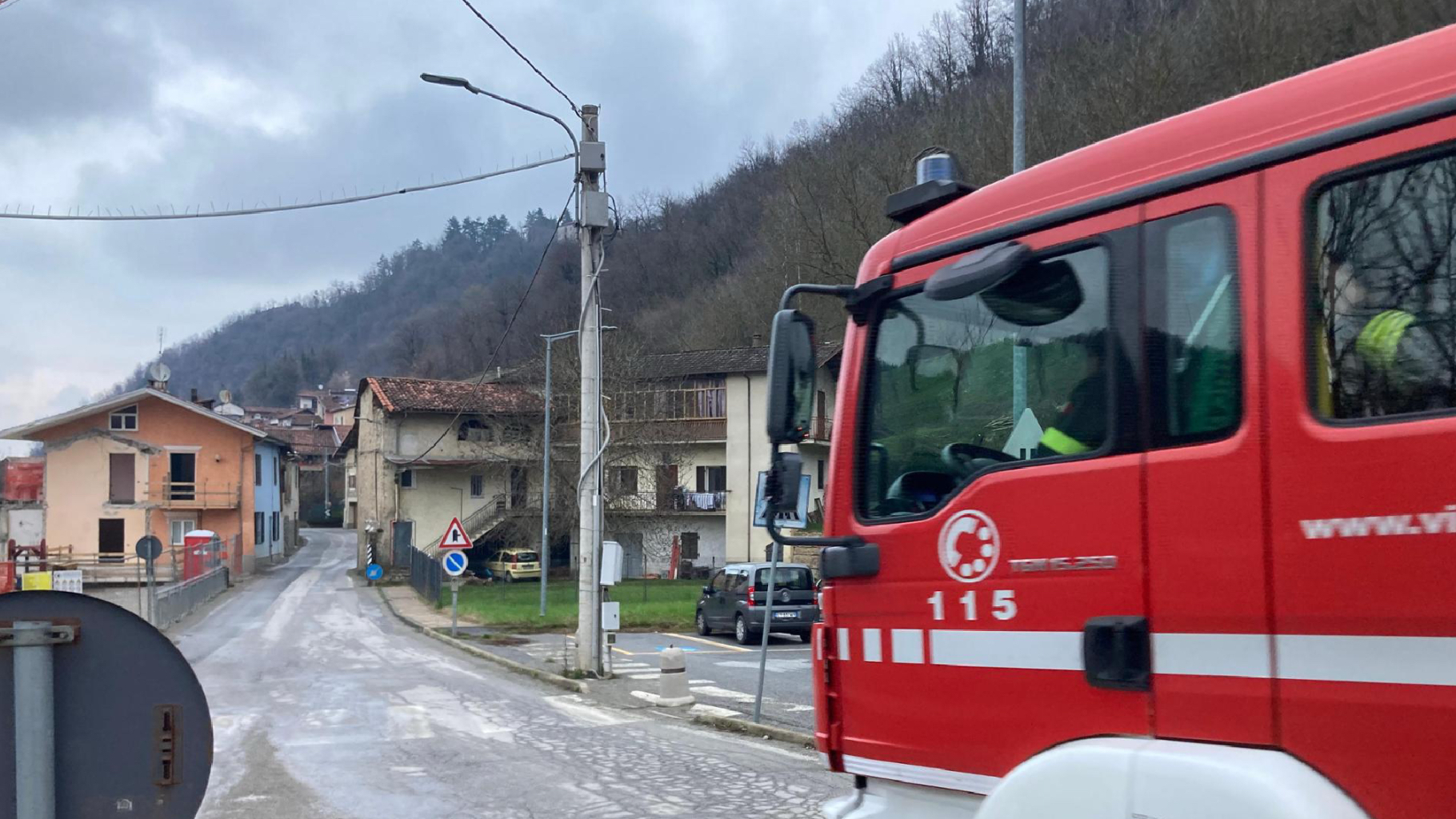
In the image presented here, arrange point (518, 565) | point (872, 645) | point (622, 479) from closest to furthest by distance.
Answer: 1. point (872, 645)
2. point (622, 479)
3. point (518, 565)

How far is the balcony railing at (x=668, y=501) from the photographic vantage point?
45219mm

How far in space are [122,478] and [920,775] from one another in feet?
179

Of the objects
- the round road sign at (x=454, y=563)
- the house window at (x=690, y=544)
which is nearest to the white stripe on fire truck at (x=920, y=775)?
the round road sign at (x=454, y=563)

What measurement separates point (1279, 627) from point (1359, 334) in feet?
2.50

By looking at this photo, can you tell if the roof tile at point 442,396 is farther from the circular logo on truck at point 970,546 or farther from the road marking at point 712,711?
the circular logo on truck at point 970,546

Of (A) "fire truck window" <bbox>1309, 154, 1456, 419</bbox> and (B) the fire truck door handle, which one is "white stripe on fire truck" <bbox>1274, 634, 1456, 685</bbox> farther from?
(A) "fire truck window" <bbox>1309, 154, 1456, 419</bbox>

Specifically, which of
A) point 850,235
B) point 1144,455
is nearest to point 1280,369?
point 1144,455

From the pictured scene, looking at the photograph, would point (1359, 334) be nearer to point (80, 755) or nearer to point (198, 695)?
point (198, 695)

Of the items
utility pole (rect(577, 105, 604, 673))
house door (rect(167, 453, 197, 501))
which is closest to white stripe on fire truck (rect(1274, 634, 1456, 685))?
utility pole (rect(577, 105, 604, 673))

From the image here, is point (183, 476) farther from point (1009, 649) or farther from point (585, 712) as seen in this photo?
point (1009, 649)

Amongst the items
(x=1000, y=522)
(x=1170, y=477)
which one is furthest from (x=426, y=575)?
(x=1170, y=477)

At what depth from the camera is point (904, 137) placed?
109 feet

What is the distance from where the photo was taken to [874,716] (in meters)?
3.99

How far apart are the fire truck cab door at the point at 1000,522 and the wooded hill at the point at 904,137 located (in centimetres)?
851
